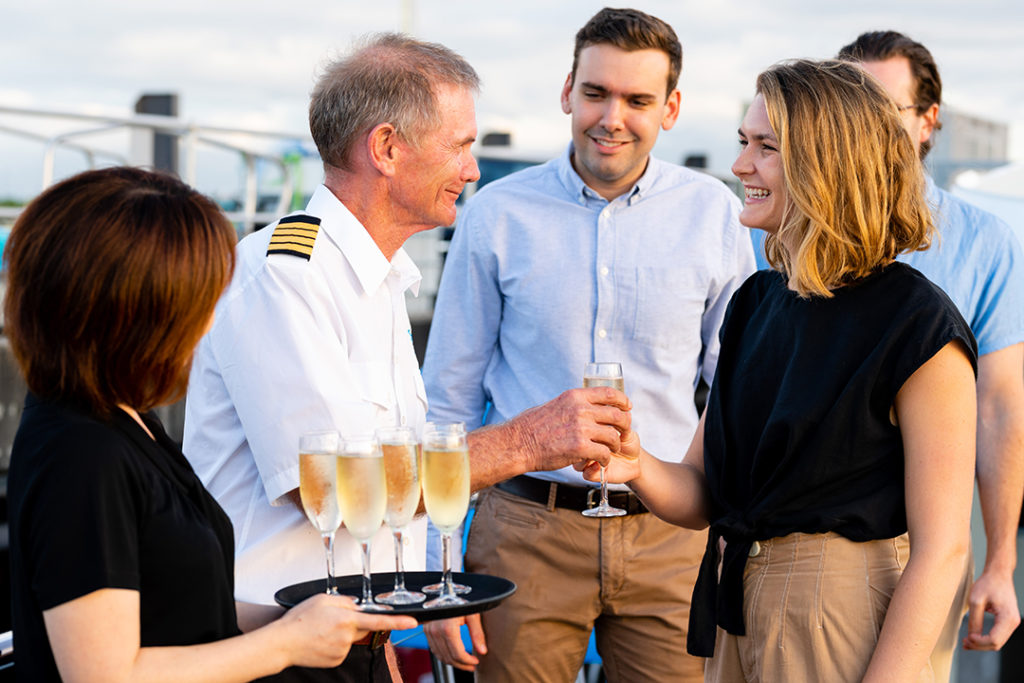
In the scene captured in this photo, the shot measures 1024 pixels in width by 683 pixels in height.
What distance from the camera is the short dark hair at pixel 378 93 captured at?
90.6 inches

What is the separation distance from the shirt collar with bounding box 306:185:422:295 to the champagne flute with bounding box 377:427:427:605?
1.72 ft

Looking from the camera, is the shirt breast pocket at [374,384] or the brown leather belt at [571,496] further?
the brown leather belt at [571,496]

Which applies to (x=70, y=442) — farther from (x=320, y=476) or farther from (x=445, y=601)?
(x=445, y=601)

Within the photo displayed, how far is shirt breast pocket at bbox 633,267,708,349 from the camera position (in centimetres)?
311

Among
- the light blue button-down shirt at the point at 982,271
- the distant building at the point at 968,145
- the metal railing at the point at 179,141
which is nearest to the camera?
the light blue button-down shirt at the point at 982,271

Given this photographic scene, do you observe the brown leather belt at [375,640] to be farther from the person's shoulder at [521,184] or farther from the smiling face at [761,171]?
the person's shoulder at [521,184]

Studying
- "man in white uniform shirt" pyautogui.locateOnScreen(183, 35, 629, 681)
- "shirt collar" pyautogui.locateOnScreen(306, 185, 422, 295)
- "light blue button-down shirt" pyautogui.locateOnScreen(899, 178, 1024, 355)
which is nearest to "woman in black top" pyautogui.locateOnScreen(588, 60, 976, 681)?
"man in white uniform shirt" pyautogui.locateOnScreen(183, 35, 629, 681)

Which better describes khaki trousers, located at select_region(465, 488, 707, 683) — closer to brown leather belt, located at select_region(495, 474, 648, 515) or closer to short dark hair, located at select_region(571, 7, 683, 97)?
brown leather belt, located at select_region(495, 474, 648, 515)

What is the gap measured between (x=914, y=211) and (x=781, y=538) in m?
0.70

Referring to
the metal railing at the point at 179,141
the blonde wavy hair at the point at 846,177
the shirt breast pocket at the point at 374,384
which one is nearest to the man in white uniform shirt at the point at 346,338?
the shirt breast pocket at the point at 374,384

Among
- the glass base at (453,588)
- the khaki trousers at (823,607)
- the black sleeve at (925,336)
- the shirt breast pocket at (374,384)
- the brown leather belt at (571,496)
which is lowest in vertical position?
the brown leather belt at (571,496)

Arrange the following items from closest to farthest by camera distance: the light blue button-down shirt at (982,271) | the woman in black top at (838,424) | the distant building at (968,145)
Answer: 1. the woman in black top at (838,424)
2. the light blue button-down shirt at (982,271)
3. the distant building at (968,145)

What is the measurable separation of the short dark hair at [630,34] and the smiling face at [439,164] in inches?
35.4

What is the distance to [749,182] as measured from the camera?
2.32 meters
